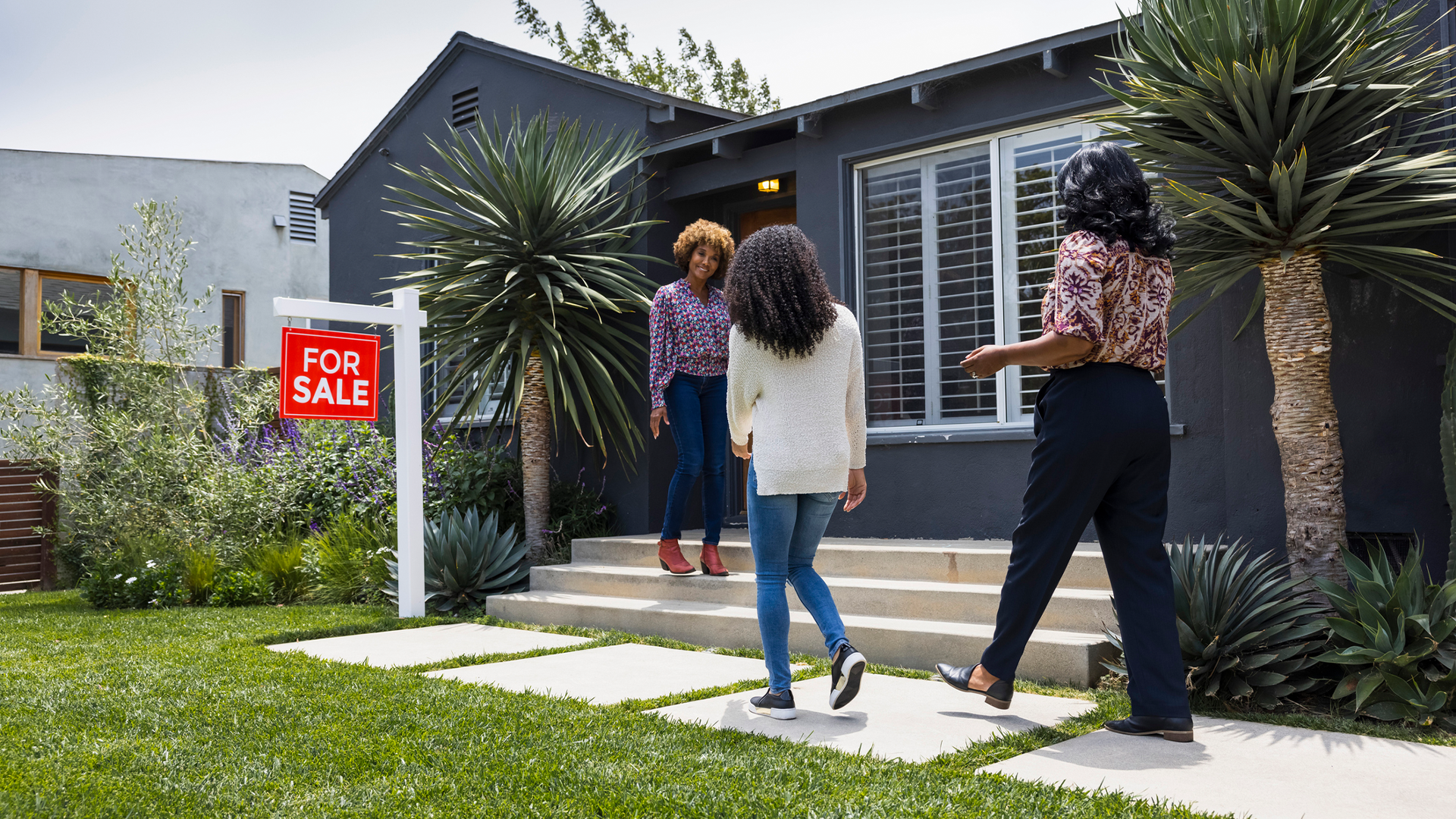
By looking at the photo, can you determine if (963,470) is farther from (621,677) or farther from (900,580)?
(621,677)

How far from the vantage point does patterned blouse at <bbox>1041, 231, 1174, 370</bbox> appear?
3.01 meters

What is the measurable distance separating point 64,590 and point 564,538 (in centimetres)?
608

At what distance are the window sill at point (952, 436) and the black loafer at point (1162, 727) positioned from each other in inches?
107

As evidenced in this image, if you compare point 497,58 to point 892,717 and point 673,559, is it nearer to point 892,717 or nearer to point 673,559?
point 673,559

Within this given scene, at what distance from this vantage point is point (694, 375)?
5.51 meters

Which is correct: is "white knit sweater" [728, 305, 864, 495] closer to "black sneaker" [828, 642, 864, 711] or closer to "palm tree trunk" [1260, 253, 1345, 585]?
"black sneaker" [828, 642, 864, 711]

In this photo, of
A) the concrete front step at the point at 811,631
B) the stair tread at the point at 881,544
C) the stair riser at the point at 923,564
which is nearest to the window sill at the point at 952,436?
the stair tread at the point at 881,544

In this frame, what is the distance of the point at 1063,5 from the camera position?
26.7 ft

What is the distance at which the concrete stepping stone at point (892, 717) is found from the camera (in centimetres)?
308

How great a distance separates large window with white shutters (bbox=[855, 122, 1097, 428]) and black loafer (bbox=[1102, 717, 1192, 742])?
3.13 meters

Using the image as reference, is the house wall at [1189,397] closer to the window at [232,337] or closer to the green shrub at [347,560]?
the green shrub at [347,560]

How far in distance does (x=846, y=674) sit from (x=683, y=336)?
2.56 m

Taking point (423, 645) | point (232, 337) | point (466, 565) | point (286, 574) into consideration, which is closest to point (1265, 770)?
point (423, 645)

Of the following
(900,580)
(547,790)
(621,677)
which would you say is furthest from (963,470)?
(547,790)
